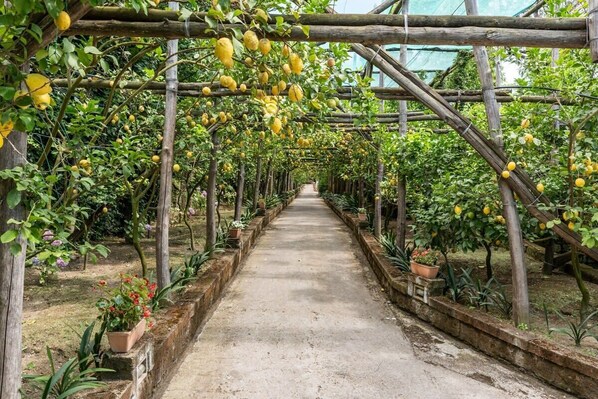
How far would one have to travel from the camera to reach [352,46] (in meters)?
4.18

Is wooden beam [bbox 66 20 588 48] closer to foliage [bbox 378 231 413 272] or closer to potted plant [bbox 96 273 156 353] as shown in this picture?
potted plant [bbox 96 273 156 353]

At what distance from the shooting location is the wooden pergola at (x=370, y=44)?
202 centimetres

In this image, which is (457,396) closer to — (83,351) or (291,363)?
(291,363)

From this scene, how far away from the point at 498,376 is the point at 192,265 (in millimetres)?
4088

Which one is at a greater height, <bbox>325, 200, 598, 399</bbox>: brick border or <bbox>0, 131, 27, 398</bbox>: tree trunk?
<bbox>0, 131, 27, 398</bbox>: tree trunk

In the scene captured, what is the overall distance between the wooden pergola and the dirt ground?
112cm

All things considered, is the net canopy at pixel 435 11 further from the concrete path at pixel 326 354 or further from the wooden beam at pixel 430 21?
the concrete path at pixel 326 354

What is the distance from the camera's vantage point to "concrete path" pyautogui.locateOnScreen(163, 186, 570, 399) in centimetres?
342

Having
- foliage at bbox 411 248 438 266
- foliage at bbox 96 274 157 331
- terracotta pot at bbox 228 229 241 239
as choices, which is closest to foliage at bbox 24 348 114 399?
foliage at bbox 96 274 157 331

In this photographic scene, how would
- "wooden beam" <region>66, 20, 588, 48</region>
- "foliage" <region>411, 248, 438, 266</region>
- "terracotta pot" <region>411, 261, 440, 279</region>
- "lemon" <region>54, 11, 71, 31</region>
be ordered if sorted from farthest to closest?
"foliage" <region>411, 248, 438, 266</region> < "terracotta pot" <region>411, 261, 440, 279</region> < "wooden beam" <region>66, 20, 588, 48</region> < "lemon" <region>54, 11, 71, 31</region>

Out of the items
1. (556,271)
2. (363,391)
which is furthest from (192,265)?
(556,271)

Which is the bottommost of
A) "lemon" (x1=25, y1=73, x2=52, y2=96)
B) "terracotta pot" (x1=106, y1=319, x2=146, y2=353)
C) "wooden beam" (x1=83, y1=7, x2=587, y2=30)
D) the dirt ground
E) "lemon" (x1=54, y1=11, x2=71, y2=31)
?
the dirt ground

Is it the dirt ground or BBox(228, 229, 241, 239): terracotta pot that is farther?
BBox(228, 229, 241, 239): terracotta pot

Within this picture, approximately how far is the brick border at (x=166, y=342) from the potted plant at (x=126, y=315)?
0.09 meters
